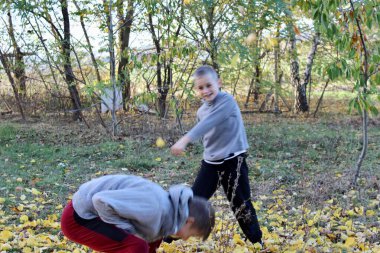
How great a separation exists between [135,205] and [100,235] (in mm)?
335

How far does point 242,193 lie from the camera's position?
3596 mm

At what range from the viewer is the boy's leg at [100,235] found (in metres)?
2.52

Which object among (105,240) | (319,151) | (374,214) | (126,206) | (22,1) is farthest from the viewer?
(22,1)

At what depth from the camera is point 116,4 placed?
31.5ft

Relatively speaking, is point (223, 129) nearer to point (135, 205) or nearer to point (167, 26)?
point (135, 205)

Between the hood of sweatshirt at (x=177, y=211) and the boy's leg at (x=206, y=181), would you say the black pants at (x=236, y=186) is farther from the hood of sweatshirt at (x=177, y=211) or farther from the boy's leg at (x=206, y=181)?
the hood of sweatshirt at (x=177, y=211)

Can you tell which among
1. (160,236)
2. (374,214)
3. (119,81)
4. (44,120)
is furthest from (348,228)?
(44,120)

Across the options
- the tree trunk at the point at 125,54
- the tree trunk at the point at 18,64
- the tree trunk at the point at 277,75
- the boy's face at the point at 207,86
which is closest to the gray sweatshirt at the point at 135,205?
the boy's face at the point at 207,86

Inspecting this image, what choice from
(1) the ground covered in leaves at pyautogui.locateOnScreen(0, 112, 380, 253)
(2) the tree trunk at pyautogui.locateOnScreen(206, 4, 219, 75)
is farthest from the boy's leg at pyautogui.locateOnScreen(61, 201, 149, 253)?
(2) the tree trunk at pyautogui.locateOnScreen(206, 4, 219, 75)

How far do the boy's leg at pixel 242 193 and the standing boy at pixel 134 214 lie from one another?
0.97m

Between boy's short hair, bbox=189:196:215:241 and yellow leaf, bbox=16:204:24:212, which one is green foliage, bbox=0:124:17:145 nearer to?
yellow leaf, bbox=16:204:24:212

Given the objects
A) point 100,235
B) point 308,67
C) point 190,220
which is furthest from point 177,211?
point 308,67

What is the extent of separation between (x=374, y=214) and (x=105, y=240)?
303 centimetres

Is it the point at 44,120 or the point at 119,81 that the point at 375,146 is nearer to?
the point at 119,81
